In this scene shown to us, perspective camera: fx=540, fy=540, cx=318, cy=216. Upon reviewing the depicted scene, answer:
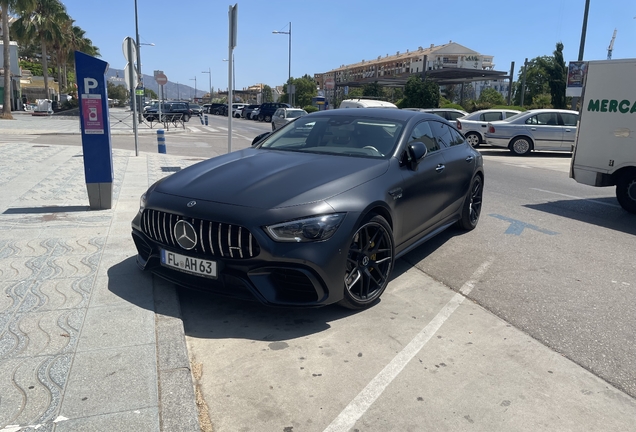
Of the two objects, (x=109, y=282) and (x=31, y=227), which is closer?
(x=109, y=282)

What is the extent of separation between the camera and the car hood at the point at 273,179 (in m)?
3.93

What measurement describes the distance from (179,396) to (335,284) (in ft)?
4.64

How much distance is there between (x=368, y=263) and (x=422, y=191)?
47.9 inches

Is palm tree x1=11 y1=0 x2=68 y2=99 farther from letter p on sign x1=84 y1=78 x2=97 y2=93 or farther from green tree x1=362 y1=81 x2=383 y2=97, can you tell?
letter p on sign x1=84 y1=78 x2=97 y2=93

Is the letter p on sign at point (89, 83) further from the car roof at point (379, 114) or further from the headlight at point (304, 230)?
the headlight at point (304, 230)

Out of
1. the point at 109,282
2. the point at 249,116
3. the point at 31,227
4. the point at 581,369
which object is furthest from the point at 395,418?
the point at 249,116

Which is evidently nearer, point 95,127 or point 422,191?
point 422,191

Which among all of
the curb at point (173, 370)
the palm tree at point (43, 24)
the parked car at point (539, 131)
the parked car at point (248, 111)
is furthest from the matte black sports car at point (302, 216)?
the parked car at point (248, 111)

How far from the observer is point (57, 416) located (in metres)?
2.61

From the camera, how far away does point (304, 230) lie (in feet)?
12.3

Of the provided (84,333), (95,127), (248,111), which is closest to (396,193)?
(84,333)

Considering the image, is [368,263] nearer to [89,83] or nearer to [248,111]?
[89,83]

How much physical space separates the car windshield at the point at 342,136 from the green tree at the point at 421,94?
99.8 ft

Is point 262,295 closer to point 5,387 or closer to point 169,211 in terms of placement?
point 169,211
